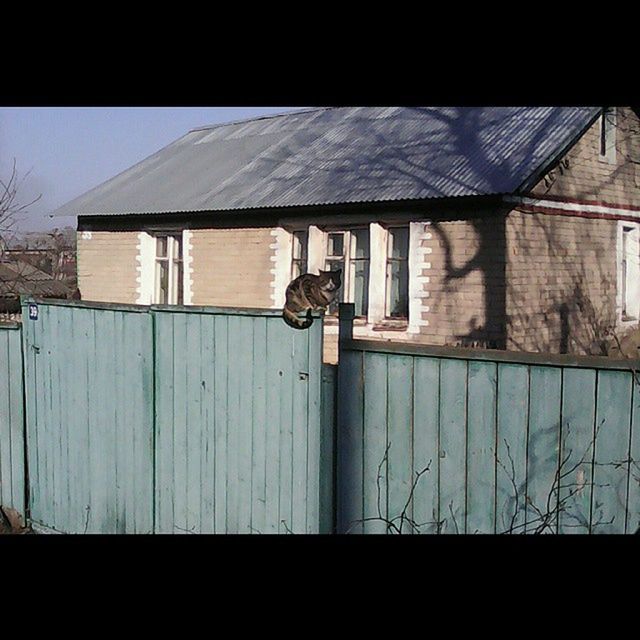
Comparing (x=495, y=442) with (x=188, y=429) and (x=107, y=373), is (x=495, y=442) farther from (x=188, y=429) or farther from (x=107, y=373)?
A: (x=107, y=373)

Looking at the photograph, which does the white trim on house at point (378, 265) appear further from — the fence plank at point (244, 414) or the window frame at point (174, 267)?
the fence plank at point (244, 414)

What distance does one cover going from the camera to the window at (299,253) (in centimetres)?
1166

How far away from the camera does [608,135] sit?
11.5 metres

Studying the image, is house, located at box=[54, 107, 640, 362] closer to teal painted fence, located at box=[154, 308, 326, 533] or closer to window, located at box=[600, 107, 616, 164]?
window, located at box=[600, 107, 616, 164]

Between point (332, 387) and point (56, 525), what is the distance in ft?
7.88

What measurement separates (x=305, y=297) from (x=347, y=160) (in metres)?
7.88

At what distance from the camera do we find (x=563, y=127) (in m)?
10.2

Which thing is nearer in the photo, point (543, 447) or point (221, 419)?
point (543, 447)

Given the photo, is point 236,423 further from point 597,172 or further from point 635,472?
point 597,172

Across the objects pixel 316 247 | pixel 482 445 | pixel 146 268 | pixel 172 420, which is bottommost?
pixel 172 420

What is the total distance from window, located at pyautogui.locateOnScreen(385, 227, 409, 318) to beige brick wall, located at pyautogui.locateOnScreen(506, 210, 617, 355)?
1.57 metres

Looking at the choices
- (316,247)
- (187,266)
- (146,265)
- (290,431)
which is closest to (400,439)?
(290,431)

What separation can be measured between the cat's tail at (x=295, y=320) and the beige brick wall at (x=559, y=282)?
5.78m

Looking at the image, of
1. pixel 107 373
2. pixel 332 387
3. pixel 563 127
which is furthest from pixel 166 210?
pixel 332 387
